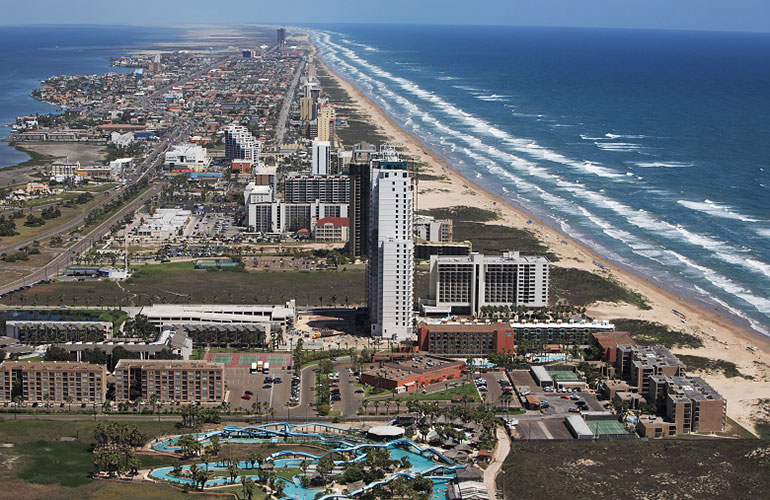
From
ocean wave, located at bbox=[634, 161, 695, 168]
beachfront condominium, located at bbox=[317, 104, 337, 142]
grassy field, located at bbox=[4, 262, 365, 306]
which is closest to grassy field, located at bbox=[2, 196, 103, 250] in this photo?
grassy field, located at bbox=[4, 262, 365, 306]

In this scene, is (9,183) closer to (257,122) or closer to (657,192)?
(257,122)

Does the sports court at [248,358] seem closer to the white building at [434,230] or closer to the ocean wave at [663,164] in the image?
the white building at [434,230]

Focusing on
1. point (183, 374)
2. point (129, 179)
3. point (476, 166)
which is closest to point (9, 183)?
point (129, 179)

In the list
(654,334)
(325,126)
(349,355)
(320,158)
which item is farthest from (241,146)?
(654,334)

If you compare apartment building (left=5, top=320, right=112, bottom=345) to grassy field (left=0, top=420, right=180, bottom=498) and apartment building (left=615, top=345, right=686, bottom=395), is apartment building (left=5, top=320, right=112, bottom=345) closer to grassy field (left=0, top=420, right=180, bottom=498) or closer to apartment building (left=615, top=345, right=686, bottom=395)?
grassy field (left=0, top=420, right=180, bottom=498)

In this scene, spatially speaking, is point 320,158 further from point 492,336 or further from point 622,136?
point 492,336

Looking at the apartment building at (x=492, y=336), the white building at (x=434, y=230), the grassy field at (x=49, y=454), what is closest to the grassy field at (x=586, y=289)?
the apartment building at (x=492, y=336)

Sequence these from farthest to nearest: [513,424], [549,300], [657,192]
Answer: [657,192] < [549,300] < [513,424]
